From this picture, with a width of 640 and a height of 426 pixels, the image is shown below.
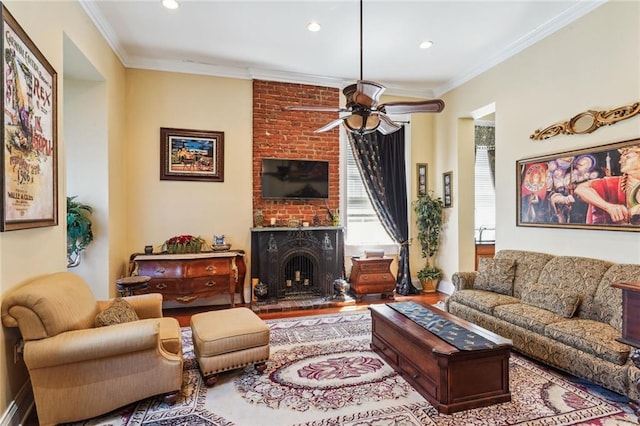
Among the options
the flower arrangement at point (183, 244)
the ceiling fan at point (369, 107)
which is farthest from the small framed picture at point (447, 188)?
the flower arrangement at point (183, 244)

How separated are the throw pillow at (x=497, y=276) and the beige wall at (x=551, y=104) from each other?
519mm

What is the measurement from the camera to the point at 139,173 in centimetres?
497

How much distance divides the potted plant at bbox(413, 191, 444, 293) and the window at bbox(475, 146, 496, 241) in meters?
1.34

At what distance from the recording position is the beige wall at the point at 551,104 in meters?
3.29

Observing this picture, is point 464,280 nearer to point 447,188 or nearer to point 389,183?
point 447,188

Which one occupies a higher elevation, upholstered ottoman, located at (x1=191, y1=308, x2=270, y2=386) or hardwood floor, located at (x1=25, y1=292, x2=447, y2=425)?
upholstered ottoman, located at (x1=191, y1=308, x2=270, y2=386)

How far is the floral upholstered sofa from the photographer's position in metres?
2.55

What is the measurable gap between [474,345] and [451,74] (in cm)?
460

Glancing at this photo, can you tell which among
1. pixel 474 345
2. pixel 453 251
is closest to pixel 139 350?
pixel 474 345

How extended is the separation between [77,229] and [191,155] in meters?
1.90

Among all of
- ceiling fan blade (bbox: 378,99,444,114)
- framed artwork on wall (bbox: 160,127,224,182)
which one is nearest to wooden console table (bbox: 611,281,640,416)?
ceiling fan blade (bbox: 378,99,444,114)

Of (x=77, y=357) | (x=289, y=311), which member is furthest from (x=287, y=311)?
(x=77, y=357)

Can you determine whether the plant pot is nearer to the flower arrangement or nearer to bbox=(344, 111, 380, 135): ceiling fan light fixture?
bbox=(344, 111, 380, 135): ceiling fan light fixture

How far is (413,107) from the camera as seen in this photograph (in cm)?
322
